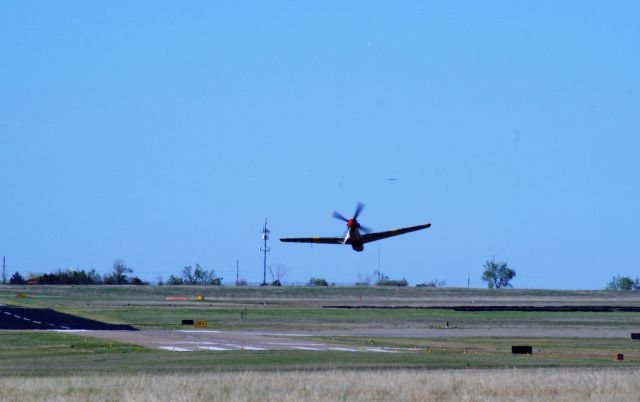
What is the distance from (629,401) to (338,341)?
28.4 m

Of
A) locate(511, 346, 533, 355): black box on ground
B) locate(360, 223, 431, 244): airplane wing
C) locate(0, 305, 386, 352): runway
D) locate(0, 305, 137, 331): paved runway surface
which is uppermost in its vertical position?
locate(360, 223, 431, 244): airplane wing

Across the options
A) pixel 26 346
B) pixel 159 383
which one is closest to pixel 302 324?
pixel 26 346

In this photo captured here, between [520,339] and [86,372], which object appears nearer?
[86,372]

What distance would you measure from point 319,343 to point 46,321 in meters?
24.1

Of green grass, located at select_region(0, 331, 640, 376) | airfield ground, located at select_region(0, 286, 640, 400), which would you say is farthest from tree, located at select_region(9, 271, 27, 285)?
green grass, located at select_region(0, 331, 640, 376)

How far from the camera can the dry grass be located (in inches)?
1182

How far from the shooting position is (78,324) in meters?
69.4

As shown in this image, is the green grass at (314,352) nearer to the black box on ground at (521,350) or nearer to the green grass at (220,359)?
the green grass at (220,359)

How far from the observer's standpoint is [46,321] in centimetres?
7206

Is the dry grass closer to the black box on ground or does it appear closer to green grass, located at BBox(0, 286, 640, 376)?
green grass, located at BBox(0, 286, 640, 376)

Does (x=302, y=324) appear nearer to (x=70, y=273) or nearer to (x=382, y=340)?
(x=382, y=340)

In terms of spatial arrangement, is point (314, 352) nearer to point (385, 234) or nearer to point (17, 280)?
point (385, 234)

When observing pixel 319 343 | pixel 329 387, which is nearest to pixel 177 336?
pixel 319 343

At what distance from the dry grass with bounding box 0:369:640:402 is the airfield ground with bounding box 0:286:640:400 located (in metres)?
0.18
